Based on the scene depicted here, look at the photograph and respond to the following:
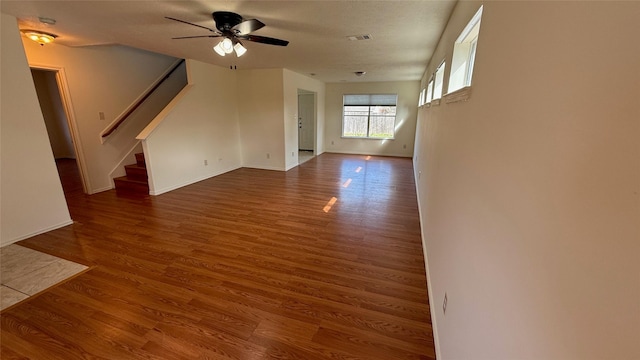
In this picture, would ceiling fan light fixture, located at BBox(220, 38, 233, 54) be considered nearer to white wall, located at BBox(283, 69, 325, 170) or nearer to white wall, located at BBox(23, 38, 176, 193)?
white wall, located at BBox(283, 69, 325, 170)

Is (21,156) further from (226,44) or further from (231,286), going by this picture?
(231,286)

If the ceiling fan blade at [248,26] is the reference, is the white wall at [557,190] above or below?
below

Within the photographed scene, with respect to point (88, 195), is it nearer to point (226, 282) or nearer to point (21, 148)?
point (21, 148)

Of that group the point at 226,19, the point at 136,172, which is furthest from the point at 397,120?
the point at 136,172

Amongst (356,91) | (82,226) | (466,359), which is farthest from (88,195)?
(356,91)

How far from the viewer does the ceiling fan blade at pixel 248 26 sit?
7.54 feet

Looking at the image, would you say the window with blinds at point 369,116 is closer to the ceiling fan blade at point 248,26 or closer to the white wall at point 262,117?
the white wall at point 262,117

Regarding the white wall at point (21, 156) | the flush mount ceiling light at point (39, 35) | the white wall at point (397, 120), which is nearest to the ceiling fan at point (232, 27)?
the white wall at point (21, 156)

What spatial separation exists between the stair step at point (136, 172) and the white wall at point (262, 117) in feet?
7.59

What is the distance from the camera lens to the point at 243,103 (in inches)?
240

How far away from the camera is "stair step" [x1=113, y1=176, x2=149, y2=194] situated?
4.50m

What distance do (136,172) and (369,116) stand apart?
6534mm

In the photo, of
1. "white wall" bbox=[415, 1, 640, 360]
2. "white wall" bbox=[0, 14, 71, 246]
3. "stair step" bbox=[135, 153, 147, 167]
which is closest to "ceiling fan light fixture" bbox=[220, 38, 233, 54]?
"white wall" bbox=[0, 14, 71, 246]

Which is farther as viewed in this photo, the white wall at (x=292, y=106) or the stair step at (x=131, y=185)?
the white wall at (x=292, y=106)
